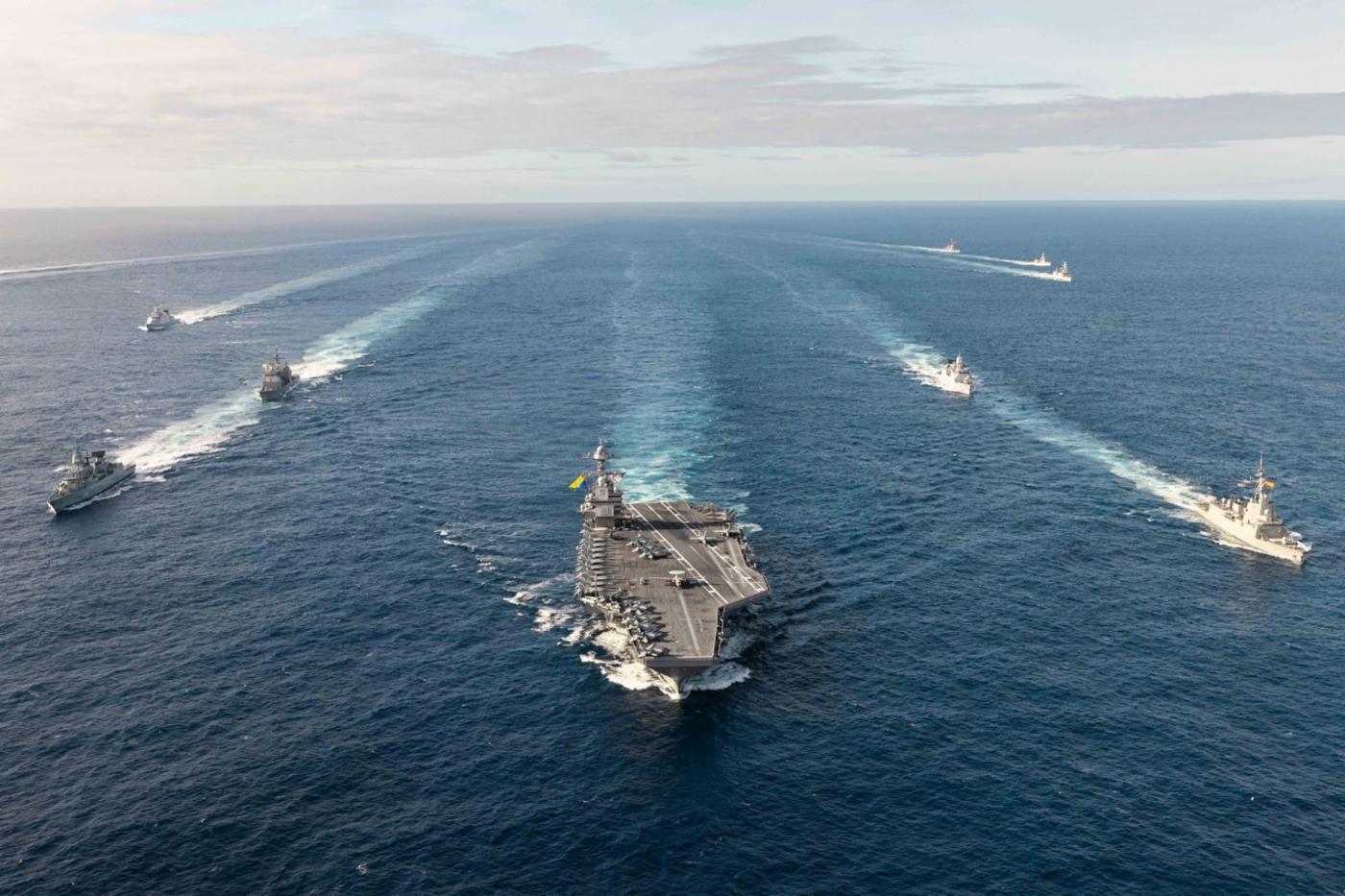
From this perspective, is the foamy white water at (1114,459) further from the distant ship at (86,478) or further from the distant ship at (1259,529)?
the distant ship at (86,478)

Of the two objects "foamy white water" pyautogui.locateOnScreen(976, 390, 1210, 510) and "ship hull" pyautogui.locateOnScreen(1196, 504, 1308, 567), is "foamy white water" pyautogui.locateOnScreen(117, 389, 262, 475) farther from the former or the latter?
"ship hull" pyautogui.locateOnScreen(1196, 504, 1308, 567)

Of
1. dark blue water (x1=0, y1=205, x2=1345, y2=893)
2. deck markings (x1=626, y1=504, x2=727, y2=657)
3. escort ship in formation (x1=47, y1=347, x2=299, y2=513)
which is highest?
escort ship in formation (x1=47, y1=347, x2=299, y2=513)

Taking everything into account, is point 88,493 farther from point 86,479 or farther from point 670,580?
point 670,580

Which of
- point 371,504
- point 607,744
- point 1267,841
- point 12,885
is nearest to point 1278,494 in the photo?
point 1267,841

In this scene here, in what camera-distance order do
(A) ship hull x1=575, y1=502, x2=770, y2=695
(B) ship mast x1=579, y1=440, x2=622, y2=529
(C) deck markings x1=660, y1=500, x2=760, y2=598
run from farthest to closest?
(B) ship mast x1=579, y1=440, x2=622, y2=529
(C) deck markings x1=660, y1=500, x2=760, y2=598
(A) ship hull x1=575, y1=502, x2=770, y2=695

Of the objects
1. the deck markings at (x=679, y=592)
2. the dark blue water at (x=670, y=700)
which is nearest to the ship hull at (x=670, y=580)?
the deck markings at (x=679, y=592)

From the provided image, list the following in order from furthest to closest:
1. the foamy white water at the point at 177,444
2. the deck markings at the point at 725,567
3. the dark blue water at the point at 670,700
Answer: the foamy white water at the point at 177,444, the deck markings at the point at 725,567, the dark blue water at the point at 670,700

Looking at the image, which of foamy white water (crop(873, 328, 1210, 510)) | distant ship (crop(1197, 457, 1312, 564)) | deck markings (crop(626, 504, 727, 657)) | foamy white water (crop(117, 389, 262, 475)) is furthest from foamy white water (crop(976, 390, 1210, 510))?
foamy white water (crop(117, 389, 262, 475))

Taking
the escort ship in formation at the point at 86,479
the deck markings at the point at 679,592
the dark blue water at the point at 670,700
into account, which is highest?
Answer: the escort ship in formation at the point at 86,479
